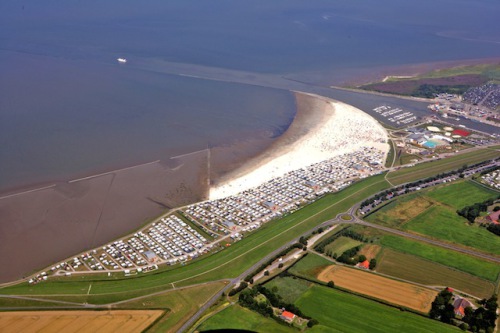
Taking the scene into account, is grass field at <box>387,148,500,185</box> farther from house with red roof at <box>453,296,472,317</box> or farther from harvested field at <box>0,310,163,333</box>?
harvested field at <box>0,310,163,333</box>

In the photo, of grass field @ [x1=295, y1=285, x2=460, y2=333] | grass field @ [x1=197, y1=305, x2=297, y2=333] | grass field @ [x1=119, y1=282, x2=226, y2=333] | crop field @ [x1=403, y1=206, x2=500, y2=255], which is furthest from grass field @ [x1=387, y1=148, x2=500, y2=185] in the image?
grass field @ [x1=119, y1=282, x2=226, y2=333]

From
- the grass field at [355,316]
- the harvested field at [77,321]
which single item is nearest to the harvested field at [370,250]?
the grass field at [355,316]

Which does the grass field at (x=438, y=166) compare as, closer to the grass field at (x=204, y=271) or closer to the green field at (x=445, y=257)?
the grass field at (x=204, y=271)

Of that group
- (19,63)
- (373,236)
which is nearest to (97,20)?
(19,63)

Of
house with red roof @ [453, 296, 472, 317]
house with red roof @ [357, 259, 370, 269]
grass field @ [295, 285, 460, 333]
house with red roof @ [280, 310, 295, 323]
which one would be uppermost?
house with red roof @ [357, 259, 370, 269]

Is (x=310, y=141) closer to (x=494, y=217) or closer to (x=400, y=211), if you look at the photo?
(x=400, y=211)
